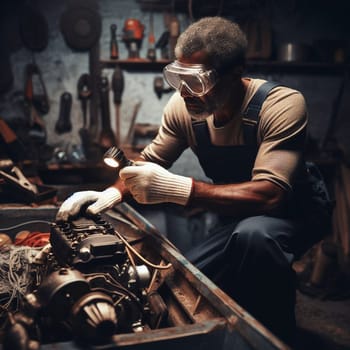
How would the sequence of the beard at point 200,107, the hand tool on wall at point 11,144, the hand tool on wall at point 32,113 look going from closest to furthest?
1. the beard at point 200,107
2. the hand tool on wall at point 11,144
3. the hand tool on wall at point 32,113

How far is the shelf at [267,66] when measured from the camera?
16.8 feet

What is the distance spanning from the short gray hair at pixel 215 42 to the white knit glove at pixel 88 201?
885 mm

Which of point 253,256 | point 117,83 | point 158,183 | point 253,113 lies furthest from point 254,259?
point 117,83

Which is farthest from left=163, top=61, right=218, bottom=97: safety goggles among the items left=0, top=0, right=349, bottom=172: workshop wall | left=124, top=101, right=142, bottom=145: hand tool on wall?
left=0, top=0, right=349, bottom=172: workshop wall

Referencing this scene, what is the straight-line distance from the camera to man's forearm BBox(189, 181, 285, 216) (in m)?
2.14

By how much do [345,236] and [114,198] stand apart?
356 cm

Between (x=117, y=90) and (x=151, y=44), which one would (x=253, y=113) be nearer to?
(x=117, y=90)

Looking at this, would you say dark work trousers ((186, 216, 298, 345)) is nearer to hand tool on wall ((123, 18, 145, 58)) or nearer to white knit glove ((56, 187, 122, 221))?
white knit glove ((56, 187, 122, 221))

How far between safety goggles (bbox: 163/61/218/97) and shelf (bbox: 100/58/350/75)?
287 cm

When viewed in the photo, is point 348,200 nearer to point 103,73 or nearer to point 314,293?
point 314,293

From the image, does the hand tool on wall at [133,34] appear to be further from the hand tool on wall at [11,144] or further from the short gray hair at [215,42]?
the short gray hair at [215,42]

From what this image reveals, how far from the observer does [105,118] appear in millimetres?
5219

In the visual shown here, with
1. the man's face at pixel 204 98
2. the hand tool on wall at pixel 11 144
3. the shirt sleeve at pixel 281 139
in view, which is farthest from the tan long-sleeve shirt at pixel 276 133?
the hand tool on wall at pixel 11 144

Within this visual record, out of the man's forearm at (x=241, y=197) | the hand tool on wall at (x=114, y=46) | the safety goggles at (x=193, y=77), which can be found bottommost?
the man's forearm at (x=241, y=197)
